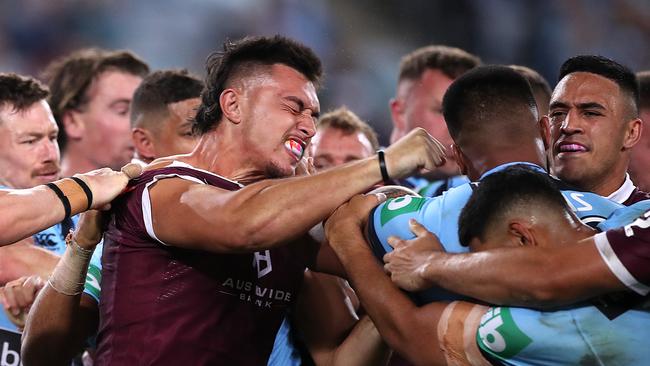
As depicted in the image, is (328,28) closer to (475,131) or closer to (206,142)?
(206,142)

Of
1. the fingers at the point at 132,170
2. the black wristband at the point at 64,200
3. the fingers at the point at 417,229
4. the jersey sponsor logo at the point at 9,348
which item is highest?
the fingers at the point at 132,170

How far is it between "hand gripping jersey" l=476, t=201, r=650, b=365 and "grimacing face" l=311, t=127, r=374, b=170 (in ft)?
10.4

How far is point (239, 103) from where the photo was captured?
150 inches

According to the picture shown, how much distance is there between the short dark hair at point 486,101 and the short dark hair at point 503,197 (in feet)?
0.94

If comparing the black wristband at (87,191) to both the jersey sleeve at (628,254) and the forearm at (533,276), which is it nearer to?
the forearm at (533,276)

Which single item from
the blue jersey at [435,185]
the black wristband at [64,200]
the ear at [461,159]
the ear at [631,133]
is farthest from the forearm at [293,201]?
the blue jersey at [435,185]

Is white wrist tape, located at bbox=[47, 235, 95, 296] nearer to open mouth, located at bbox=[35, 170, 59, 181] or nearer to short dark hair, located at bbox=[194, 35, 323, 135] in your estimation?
short dark hair, located at bbox=[194, 35, 323, 135]

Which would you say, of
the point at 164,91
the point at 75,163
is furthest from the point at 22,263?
the point at 75,163

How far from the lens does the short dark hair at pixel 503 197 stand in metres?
2.93

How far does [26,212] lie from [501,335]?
5.48 ft

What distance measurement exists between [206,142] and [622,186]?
175cm

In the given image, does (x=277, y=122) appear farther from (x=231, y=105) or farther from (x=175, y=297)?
(x=175, y=297)

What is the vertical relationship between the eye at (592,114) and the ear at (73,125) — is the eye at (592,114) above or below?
above

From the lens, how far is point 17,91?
5242 mm
